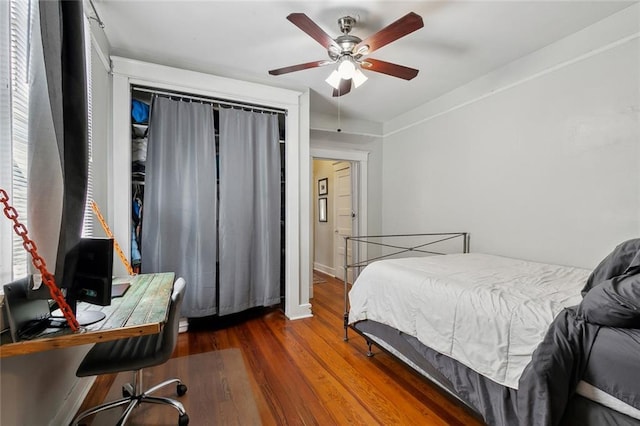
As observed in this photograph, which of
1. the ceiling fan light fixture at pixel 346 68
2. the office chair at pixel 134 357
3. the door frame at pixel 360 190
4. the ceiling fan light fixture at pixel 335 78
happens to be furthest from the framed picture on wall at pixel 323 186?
the office chair at pixel 134 357

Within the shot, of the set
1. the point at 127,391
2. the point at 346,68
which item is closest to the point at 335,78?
the point at 346,68

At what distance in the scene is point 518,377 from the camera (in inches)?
50.1

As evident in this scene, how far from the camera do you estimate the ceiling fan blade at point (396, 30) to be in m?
1.66

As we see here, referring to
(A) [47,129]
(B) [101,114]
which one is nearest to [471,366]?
(A) [47,129]

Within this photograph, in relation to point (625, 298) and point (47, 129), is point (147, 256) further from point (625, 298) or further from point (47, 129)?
point (625, 298)

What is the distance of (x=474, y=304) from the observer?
155 centimetres

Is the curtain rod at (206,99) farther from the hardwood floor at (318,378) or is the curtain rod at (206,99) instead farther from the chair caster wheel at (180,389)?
the chair caster wheel at (180,389)

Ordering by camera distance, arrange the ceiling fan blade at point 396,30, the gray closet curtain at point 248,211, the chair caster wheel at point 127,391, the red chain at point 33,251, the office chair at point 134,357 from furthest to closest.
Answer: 1. the gray closet curtain at point 248,211
2. the chair caster wheel at point 127,391
3. the ceiling fan blade at point 396,30
4. the office chair at point 134,357
5. the red chain at point 33,251

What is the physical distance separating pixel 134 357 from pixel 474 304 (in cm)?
181

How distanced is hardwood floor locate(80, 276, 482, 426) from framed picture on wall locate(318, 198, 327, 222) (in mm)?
2716

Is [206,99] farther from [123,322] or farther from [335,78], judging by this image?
[123,322]

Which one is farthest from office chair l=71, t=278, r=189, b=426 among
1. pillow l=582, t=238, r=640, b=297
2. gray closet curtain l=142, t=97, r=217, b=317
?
pillow l=582, t=238, r=640, b=297

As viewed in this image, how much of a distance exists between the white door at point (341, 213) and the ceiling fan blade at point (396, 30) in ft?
9.00

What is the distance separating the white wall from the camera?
6.88 ft
